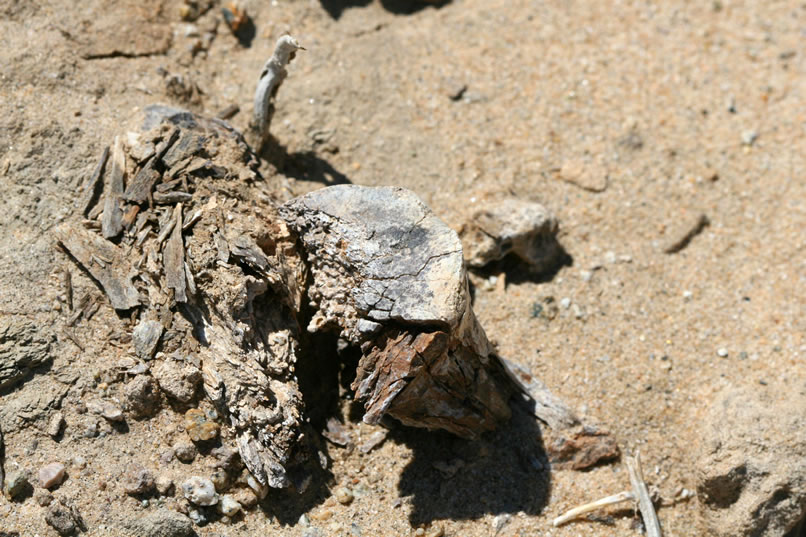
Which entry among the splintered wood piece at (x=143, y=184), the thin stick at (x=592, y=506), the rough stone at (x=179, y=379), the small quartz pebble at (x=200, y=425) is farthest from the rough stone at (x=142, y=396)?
the thin stick at (x=592, y=506)

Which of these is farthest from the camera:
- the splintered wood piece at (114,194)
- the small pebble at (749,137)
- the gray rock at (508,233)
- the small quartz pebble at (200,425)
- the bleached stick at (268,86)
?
the small pebble at (749,137)

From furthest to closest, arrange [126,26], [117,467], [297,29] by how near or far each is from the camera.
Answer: [297,29], [126,26], [117,467]

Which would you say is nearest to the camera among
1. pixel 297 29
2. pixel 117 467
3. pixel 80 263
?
pixel 117 467

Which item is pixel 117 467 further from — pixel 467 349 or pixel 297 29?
pixel 297 29

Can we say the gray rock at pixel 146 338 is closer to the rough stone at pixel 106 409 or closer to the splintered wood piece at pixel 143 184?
the rough stone at pixel 106 409

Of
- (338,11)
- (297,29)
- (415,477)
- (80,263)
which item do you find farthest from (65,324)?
(338,11)

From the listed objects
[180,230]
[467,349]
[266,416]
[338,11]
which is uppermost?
[338,11]

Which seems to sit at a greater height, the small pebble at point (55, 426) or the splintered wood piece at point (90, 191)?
the splintered wood piece at point (90, 191)
